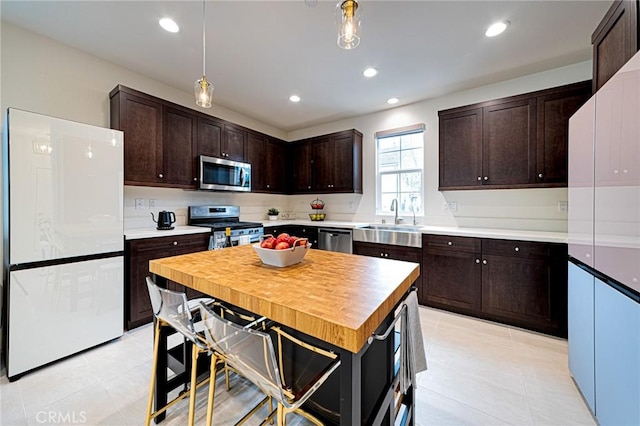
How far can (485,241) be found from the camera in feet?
8.76

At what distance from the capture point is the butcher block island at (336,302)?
735mm

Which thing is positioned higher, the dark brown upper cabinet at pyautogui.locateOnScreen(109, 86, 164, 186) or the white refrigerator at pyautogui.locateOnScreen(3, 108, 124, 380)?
the dark brown upper cabinet at pyautogui.locateOnScreen(109, 86, 164, 186)

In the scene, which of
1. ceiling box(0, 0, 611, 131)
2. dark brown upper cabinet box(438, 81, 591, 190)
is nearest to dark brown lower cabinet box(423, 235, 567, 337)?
dark brown upper cabinet box(438, 81, 591, 190)

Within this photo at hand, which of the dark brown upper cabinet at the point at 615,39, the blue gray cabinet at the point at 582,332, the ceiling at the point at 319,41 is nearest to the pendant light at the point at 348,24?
the ceiling at the point at 319,41

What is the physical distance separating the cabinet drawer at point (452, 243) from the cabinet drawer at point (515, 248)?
0.09 m

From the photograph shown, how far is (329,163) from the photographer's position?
4.25 m

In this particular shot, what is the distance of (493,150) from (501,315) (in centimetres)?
181

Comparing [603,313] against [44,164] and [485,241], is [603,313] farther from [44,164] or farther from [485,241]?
[44,164]

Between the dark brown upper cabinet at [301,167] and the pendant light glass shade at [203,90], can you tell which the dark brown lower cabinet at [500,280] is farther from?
the pendant light glass shade at [203,90]

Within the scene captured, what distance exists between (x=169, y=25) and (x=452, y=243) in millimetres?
3478

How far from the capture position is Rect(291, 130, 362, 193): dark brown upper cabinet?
13.2 feet

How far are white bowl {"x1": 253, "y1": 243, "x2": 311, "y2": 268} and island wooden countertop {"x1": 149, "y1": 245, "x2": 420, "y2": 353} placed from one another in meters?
0.03

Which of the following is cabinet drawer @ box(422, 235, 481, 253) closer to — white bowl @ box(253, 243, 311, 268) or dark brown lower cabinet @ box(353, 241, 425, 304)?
dark brown lower cabinet @ box(353, 241, 425, 304)

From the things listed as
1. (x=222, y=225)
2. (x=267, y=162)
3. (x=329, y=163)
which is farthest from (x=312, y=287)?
(x=267, y=162)
